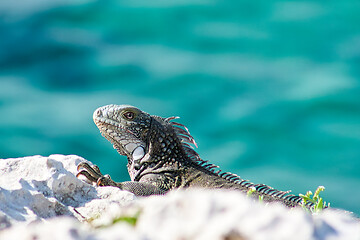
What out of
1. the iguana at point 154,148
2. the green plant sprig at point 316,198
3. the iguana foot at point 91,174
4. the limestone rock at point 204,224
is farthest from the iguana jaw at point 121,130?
the limestone rock at point 204,224

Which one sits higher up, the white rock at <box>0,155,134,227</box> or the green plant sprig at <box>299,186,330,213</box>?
the green plant sprig at <box>299,186,330,213</box>

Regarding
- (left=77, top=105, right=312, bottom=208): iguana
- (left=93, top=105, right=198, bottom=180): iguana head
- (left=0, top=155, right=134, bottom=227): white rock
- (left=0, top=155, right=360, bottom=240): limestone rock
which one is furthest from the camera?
(left=93, top=105, right=198, bottom=180): iguana head

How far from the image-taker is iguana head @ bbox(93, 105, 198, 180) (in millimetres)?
6602

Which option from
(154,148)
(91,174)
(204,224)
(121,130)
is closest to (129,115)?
(121,130)

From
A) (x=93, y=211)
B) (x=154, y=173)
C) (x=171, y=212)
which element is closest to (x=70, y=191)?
(x=93, y=211)

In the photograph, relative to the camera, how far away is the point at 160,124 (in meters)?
6.70

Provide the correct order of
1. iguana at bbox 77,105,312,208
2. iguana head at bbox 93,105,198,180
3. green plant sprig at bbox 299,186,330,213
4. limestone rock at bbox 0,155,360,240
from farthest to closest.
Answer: iguana head at bbox 93,105,198,180 → iguana at bbox 77,105,312,208 → green plant sprig at bbox 299,186,330,213 → limestone rock at bbox 0,155,360,240

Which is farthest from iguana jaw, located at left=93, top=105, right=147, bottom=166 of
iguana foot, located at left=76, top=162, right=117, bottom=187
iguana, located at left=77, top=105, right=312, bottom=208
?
iguana foot, located at left=76, top=162, right=117, bottom=187

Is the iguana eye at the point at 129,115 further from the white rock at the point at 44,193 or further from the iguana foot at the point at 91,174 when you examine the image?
the white rock at the point at 44,193

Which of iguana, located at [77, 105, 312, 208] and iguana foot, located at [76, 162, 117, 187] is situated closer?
iguana foot, located at [76, 162, 117, 187]

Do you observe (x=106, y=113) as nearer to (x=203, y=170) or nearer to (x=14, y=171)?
(x=203, y=170)

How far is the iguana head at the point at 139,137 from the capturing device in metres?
6.60

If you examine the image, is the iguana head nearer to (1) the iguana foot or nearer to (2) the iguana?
(2) the iguana

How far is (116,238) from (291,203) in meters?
4.53
